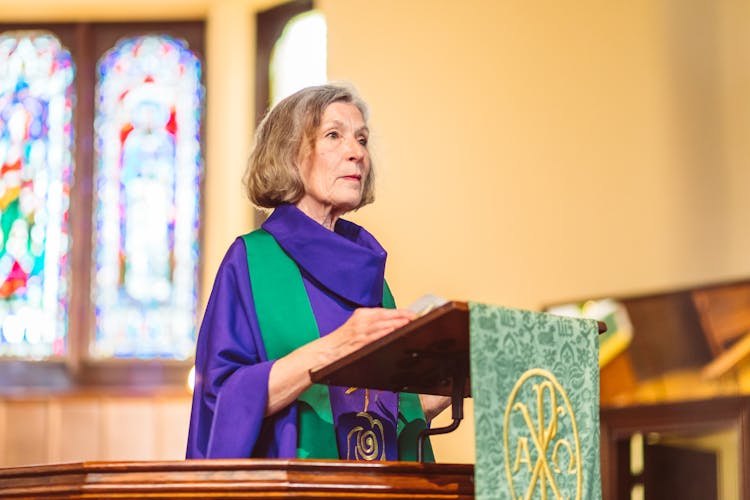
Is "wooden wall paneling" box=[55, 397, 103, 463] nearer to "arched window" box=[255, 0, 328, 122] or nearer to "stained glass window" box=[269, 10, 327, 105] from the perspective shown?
"arched window" box=[255, 0, 328, 122]

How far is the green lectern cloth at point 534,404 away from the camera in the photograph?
207 cm

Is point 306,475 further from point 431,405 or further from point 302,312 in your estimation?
point 431,405

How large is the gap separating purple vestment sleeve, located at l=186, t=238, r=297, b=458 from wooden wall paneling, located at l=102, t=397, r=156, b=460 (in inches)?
166

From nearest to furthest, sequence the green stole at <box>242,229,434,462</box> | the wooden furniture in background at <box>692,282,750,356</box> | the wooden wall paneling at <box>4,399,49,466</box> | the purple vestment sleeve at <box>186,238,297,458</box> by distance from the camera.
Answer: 1. the purple vestment sleeve at <box>186,238,297,458</box>
2. the green stole at <box>242,229,434,462</box>
3. the wooden furniture in background at <box>692,282,750,356</box>
4. the wooden wall paneling at <box>4,399,49,466</box>

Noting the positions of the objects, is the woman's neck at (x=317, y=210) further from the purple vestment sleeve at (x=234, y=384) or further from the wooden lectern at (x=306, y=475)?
the wooden lectern at (x=306, y=475)

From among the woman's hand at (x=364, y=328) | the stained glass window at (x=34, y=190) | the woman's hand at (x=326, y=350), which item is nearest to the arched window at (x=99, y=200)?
the stained glass window at (x=34, y=190)

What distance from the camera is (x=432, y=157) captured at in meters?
6.36

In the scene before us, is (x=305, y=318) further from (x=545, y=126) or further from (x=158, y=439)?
(x=158, y=439)

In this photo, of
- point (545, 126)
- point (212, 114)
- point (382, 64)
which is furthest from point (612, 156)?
point (212, 114)

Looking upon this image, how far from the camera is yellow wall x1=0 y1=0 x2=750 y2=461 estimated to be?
18.1 feet

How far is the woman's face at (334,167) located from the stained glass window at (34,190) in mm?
4783

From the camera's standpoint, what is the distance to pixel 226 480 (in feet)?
6.70

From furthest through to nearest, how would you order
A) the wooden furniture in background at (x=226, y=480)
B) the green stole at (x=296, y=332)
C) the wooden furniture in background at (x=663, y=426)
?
the wooden furniture in background at (x=663, y=426), the green stole at (x=296, y=332), the wooden furniture in background at (x=226, y=480)

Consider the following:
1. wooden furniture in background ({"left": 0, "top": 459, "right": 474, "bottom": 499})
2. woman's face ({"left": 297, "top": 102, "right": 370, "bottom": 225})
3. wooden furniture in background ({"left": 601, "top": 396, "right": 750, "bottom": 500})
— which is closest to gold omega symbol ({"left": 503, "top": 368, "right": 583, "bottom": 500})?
wooden furniture in background ({"left": 0, "top": 459, "right": 474, "bottom": 499})
